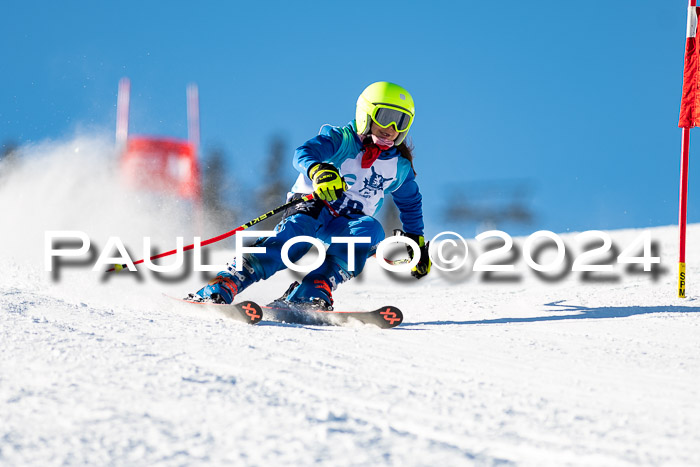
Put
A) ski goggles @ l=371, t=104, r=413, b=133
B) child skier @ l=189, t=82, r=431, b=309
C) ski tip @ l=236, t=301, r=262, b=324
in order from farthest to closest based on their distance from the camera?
ski goggles @ l=371, t=104, r=413, b=133
child skier @ l=189, t=82, r=431, b=309
ski tip @ l=236, t=301, r=262, b=324

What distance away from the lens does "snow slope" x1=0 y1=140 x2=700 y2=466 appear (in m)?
1.25

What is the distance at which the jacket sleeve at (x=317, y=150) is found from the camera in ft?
12.7

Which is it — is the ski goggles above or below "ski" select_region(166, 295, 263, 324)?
above

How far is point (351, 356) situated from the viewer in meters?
2.18

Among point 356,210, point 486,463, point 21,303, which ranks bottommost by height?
point 486,463

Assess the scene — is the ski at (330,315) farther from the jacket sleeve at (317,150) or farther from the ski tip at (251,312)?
the jacket sleeve at (317,150)

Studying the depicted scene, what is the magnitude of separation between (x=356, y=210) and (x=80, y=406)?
2.93 m

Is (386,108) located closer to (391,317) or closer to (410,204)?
(410,204)

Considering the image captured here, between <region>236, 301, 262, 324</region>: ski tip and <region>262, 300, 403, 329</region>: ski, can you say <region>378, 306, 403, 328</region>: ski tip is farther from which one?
<region>236, 301, 262, 324</region>: ski tip

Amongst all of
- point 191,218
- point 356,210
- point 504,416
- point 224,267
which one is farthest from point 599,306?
point 191,218

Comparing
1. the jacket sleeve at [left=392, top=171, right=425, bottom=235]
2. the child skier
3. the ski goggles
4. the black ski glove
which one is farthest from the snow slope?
the ski goggles

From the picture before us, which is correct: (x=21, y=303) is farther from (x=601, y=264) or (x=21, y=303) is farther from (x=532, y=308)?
(x=601, y=264)

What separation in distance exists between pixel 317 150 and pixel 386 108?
0.50 metres

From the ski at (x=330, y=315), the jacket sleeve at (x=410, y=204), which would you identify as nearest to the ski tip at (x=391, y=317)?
the ski at (x=330, y=315)
